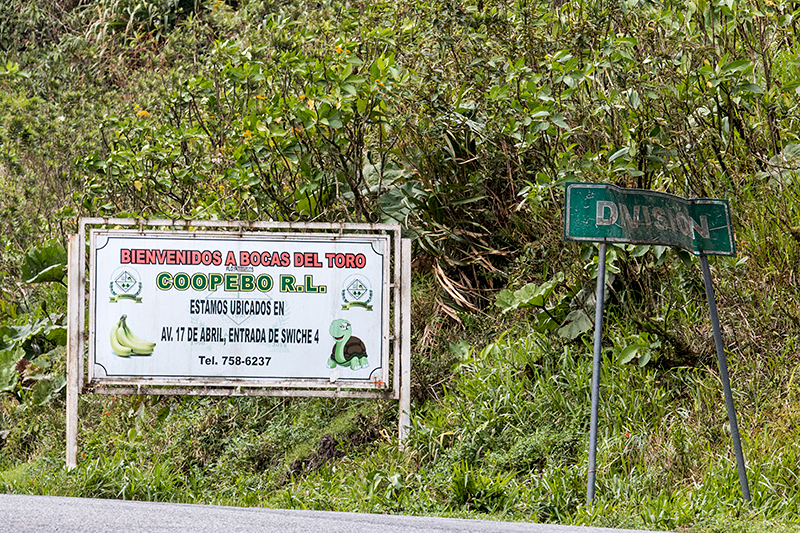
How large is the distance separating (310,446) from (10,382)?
9.80ft

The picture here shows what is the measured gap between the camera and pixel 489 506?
5.11 m

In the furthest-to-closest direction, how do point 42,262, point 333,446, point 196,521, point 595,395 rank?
point 42,262 < point 333,446 < point 595,395 < point 196,521

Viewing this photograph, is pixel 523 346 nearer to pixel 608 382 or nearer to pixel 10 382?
pixel 608 382

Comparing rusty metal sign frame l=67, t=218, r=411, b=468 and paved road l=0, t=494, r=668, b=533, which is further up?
rusty metal sign frame l=67, t=218, r=411, b=468

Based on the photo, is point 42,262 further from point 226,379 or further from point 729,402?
point 729,402

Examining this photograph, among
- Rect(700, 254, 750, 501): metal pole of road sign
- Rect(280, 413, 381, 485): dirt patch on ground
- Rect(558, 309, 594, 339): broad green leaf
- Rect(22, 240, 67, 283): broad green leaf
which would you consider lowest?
Rect(280, 413, 381, 485): dirt patch on ground

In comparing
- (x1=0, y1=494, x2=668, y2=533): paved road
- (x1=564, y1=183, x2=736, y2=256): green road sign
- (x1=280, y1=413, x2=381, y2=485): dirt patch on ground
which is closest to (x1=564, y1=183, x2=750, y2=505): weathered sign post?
(x1=564, y1=183, x2=736, y2=256): green road sign

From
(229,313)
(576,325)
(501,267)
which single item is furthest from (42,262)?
(576,325)

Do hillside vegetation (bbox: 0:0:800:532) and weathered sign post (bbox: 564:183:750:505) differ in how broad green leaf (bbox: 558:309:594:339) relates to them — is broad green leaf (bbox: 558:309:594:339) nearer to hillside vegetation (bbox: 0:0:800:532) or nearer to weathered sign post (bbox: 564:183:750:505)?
hillside vegetation (bbox: 0:0:800:532)

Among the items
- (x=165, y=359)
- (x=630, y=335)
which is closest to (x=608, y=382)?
(x=630, y=335)

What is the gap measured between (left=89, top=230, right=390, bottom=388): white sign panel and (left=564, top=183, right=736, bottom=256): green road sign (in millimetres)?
1826

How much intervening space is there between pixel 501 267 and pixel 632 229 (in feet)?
8.49

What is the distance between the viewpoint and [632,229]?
4.81 m

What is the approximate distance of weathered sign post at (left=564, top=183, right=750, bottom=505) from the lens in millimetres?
4715
